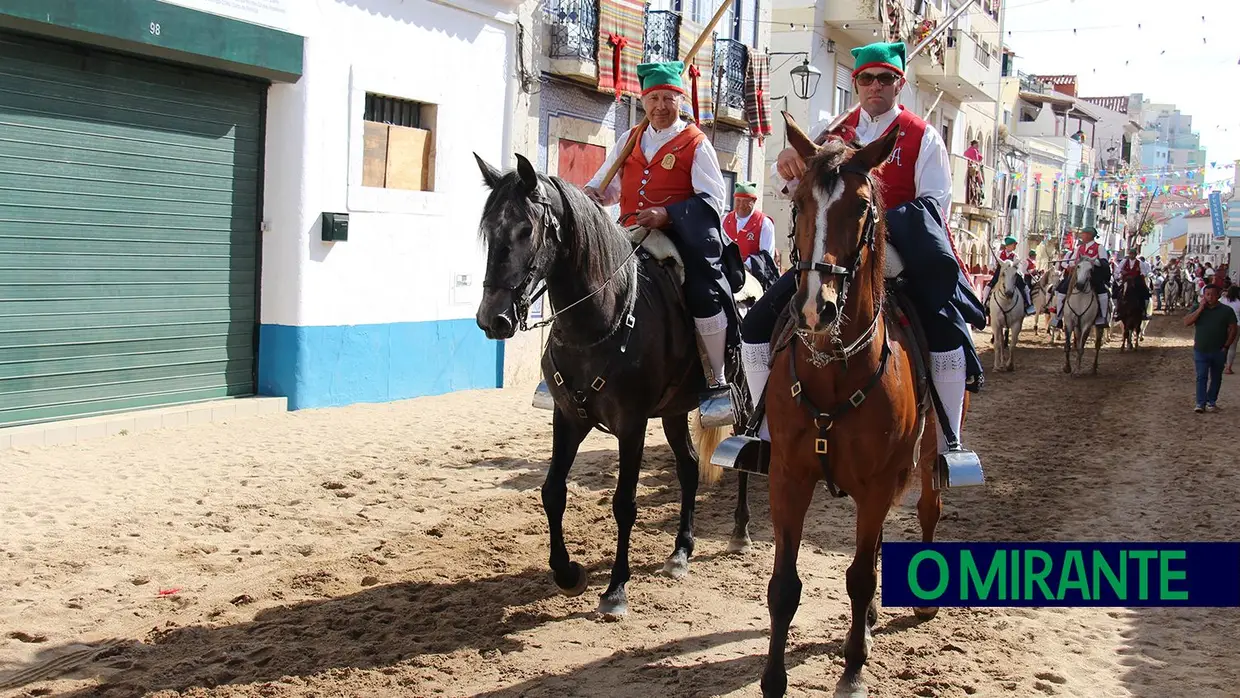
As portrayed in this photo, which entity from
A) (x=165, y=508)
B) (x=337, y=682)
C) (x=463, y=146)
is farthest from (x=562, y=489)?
(x=463, y=146)

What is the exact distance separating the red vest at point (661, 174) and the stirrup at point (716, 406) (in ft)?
3.51

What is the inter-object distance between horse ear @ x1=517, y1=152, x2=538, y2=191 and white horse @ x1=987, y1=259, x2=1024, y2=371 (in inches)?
579

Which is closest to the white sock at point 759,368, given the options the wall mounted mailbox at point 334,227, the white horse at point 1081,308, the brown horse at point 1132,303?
the wall mounted mailbox at point 334,227

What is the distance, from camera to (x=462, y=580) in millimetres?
5859

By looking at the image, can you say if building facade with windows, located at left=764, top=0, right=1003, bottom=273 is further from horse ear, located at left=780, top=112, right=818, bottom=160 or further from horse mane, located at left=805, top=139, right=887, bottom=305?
horse ear, located at left=780, top=112, right=818, bottom=160

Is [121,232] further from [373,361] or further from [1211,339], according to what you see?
[1211,339]

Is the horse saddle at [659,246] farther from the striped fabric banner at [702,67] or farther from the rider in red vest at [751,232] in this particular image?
the striped fabric banner at [702,67]

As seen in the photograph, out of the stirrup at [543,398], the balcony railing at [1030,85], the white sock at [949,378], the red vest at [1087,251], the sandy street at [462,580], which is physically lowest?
the sandy street at [462,580]

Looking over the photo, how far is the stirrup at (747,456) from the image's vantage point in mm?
4680

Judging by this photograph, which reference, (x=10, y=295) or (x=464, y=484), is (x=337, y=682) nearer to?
(x=464, y=484)

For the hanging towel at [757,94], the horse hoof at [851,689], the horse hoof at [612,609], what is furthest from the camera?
the hanging towel at [757,94]

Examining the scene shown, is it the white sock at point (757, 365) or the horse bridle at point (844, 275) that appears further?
the white sock at point (757, 365)

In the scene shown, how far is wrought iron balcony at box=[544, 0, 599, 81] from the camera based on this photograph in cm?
1450

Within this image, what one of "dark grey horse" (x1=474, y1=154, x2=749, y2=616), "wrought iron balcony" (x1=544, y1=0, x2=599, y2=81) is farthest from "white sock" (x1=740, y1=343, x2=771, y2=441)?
"wrought iron balcony" (x1=544, y1=0, x2=599, y2=81)
